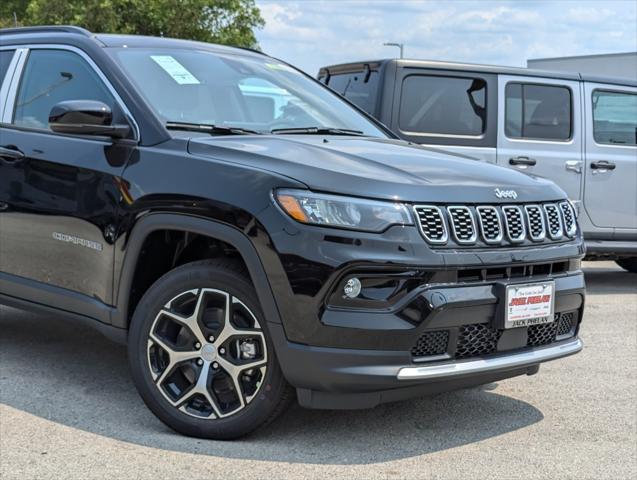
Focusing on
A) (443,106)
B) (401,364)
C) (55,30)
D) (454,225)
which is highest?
(55,30)

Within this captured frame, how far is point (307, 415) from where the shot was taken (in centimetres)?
433

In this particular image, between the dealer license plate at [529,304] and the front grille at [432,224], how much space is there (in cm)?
39

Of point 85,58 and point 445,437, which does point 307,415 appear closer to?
point 445,437

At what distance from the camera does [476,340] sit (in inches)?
151

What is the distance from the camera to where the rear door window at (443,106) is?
7.58m

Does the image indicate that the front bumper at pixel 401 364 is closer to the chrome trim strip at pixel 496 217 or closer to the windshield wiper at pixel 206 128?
the chrome trim strip at pixel 496 217

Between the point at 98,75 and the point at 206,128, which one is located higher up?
the point at 98,75

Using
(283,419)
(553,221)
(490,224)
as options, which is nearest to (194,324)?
(283,419)

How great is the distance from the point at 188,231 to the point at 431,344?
1.14 metres

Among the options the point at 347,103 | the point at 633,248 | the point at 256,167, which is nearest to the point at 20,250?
the point at 256,167

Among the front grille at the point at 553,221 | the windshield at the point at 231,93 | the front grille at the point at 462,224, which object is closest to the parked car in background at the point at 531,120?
the windshield at the point at 231,93

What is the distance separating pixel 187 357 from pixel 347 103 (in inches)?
85.0

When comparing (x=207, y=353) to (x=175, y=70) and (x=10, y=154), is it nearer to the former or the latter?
(x=175, y=70)

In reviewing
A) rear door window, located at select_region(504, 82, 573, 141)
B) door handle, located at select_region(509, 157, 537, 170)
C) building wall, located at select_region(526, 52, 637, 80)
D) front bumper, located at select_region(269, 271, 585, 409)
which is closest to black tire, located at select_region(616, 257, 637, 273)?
rear door window, located at select_region(504, 82, 573, 141)
